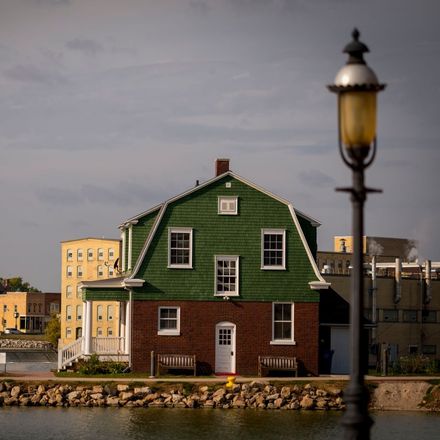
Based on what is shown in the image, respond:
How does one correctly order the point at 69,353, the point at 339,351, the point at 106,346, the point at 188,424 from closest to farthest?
the point at 188,424 < the point at 106,346 < the point at 69,353 < the point at 339,351

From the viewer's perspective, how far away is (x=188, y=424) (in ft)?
117

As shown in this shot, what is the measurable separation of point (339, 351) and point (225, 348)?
5.66m

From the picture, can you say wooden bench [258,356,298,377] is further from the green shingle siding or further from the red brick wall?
the green shingle siding

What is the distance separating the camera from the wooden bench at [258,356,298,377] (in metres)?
44.0

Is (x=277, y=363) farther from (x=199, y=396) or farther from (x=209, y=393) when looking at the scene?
(x=199, y=396)

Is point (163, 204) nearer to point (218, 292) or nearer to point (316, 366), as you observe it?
point (218, 292)

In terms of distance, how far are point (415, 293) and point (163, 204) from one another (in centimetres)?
1731

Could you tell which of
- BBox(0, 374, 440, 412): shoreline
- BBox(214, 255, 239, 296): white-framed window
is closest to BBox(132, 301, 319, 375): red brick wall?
BBox(214, 255, 239, 296): white-framed window

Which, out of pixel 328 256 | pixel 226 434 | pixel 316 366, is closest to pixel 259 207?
pixel 316 366

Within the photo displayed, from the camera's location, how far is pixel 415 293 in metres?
56.6

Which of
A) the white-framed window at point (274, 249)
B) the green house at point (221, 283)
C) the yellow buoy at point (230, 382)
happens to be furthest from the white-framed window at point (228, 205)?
the yellow buoy at point (230, 382)

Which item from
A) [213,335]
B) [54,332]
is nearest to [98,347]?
[213,335]

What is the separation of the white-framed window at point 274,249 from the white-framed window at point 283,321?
149 centimetres

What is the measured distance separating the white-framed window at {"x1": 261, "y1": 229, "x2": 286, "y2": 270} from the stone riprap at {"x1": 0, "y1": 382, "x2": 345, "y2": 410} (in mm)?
5620
